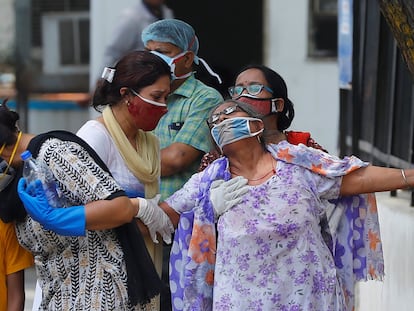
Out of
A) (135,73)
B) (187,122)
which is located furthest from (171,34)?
(135,73)

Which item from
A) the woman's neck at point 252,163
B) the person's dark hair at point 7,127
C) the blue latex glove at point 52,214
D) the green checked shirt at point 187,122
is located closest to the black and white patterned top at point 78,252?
the blue latex glove at point 52,214

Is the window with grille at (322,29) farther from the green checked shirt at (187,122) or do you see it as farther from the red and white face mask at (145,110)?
the red and white face mask at (145,110)

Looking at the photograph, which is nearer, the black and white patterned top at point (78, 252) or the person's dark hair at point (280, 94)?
the black and white patterned top at point (78, 252)

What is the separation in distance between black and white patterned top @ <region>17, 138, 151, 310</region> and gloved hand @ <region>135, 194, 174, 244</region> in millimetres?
124

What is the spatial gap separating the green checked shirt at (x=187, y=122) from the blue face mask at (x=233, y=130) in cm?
86

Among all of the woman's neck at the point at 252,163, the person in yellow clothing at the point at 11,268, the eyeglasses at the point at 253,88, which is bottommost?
the person in yellow clothing at the point at 11,268

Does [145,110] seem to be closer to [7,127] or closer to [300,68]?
[7,127]

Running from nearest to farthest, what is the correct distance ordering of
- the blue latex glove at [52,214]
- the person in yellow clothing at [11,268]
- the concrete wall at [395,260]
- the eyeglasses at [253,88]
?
1. the blue latex glove at [52,214]
2. the person in yellow clothing at [11,268]
3. the eyeglasses at [253,88]
4. the concrete wall at [395,260]

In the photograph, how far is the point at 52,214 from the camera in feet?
12.4

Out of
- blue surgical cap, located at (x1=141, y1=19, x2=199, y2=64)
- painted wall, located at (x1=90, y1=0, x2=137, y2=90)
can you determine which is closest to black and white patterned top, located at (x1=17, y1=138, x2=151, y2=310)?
blue surgical cap, located at (x1=141, y1=19, x2=199, y2=64)

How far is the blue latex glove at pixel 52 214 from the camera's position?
149 inches

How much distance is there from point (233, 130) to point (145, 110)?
0.37m

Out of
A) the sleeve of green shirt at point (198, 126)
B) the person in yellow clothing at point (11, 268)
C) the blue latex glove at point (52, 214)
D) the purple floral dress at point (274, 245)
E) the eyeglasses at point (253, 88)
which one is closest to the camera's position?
the blue latex glove at point (52, 214)

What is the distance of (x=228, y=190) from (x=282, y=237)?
27cm
